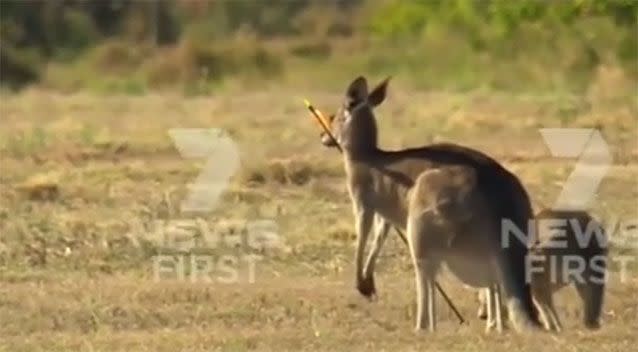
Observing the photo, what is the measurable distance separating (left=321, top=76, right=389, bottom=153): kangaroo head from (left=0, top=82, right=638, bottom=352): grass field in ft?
3.21

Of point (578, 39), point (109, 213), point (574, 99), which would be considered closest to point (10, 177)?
point (109, 213)

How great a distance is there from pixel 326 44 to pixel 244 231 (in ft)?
91.2

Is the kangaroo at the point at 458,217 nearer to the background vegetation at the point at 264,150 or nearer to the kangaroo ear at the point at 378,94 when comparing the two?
the background vegetation at the point at 264,150

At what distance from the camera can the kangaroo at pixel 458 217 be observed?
35.9 feet

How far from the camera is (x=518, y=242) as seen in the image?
36.1 feet

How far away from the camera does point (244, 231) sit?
15180 millimetres

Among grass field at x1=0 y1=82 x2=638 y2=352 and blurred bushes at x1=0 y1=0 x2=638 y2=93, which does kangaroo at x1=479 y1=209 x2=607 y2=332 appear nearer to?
grass field at x1=0 y1=82 x2=638 y2=352

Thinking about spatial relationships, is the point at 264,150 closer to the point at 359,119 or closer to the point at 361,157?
the point at 359,119

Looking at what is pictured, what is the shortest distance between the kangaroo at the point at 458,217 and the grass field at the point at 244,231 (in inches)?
11.8

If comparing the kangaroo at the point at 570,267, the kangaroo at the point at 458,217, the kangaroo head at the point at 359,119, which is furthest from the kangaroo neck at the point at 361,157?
the kangaroo at the point at 570,267

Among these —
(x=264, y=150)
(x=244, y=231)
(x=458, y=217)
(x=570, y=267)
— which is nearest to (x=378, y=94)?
(x=458, y=217)

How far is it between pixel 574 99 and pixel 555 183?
10.2 meters

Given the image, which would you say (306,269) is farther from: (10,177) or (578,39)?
(578,39)

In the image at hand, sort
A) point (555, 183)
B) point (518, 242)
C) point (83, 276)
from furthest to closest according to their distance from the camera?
point (555, 183), point (83, 276), point (518, 242)
